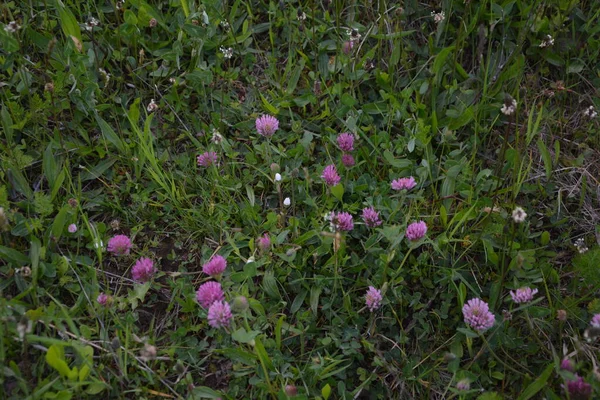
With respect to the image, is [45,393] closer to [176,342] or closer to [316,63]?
[176,342]

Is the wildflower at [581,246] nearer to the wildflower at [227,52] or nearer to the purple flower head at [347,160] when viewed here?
the purple flower head at [347,160]

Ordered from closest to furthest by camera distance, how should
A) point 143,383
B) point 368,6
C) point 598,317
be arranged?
point 598,317
point 143,383
point 368,6

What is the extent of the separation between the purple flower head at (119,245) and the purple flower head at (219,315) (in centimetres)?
53

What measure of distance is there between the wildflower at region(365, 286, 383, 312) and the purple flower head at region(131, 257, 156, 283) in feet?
2.70

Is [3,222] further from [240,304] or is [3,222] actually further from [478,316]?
[478,316]

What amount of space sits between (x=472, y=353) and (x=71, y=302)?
150cm

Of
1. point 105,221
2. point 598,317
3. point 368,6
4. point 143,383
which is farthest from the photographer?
point 368,6

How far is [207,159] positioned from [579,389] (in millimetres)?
1612

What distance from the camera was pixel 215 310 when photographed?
192 centimetres

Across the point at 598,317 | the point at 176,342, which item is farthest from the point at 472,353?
the point at 176,342

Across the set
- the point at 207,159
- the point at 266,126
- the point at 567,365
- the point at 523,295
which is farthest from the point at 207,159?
the point at 567,365

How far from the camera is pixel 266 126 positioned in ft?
8.20

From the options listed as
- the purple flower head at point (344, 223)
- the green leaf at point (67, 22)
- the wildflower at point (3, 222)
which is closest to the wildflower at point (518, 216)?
the purple flower head at point (344, 223)

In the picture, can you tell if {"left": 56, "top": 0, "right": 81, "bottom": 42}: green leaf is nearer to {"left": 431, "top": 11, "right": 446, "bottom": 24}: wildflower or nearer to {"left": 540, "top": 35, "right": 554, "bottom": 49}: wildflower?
{"left": 431, "top": 11, "right": 446, "bottom": 24}: wildflower
